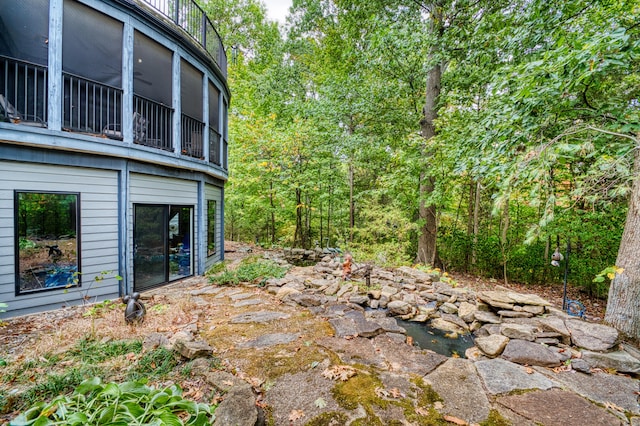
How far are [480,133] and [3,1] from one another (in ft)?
27.0

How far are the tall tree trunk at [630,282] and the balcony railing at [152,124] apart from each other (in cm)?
800

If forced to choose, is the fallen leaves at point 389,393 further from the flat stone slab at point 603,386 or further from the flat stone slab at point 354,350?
the flat stone slab at point 603,386

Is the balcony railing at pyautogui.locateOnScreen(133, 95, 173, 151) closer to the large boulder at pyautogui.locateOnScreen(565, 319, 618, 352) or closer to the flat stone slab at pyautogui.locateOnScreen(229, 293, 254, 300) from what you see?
the flat stone slab at pyautogui.locateOnScreen(229, 293, 254, 300)

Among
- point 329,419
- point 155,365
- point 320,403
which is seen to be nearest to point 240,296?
point 155,365

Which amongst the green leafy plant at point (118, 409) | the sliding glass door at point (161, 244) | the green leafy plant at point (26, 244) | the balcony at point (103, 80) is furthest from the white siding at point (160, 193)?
the green leafy plant at point (118, 409)

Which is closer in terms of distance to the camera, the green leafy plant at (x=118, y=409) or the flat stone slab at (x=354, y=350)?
the green leafy plant at (x=118, y=409)

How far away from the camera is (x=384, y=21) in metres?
6.98

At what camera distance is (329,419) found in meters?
1.94

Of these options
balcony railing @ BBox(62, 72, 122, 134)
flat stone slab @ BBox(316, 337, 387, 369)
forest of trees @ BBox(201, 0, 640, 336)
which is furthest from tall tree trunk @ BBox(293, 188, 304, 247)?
flat stone slab @ BBox(316, 337, 387, 369)

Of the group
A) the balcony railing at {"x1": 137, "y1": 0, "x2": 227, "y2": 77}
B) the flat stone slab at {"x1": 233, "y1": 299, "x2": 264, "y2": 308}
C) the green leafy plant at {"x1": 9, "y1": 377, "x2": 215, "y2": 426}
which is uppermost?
the balcony railing at {"x1": 137, "y1": 0, "x2": 227, "y2": 77}

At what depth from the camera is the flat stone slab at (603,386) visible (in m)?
2.20

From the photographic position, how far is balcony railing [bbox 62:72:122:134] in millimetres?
4438

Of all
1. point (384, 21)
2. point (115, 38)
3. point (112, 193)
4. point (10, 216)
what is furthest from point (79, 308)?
point (384, 21)

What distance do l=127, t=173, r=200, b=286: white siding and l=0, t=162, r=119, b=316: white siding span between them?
0.78ft
